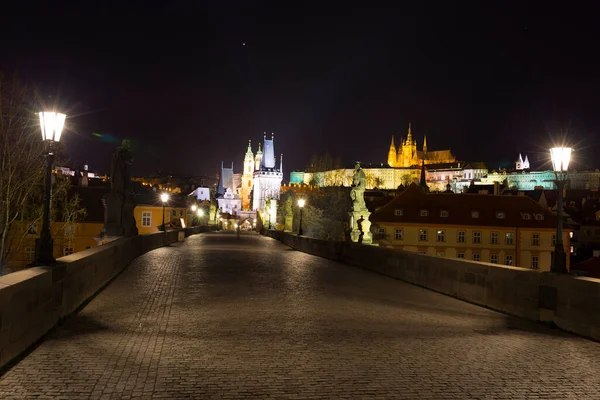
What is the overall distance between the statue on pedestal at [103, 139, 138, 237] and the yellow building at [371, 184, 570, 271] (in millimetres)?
41330

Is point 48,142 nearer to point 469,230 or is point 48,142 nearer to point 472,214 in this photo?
point 469,230

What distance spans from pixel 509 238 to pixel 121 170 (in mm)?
51774

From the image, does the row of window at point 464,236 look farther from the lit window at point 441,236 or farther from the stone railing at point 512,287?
the stone railing at point 512,287

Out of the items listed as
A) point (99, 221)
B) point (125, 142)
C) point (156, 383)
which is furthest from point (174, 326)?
point (99, 221)

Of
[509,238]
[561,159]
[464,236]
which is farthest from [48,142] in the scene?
[509,238]

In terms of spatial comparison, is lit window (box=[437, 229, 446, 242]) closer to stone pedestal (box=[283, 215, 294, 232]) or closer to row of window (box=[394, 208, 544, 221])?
row of window (box=[394, 208, 544, 221])

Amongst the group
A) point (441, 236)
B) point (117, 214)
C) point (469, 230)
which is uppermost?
point (117, 214)

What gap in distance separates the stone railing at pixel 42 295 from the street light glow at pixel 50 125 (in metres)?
2.30

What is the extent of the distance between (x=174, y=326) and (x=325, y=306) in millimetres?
3253

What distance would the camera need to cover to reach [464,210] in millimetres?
66250

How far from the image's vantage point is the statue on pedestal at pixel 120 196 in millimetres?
22516

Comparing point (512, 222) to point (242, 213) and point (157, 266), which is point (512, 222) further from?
point (242, 213)

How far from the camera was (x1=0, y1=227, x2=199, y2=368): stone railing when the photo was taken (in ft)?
21.2

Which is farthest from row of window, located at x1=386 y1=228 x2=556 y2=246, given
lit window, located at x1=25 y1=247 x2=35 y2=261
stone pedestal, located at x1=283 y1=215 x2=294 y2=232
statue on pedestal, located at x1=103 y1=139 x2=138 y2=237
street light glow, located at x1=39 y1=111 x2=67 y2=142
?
street light glow, located at x1=39 y1=111 x2=67 y2=142
